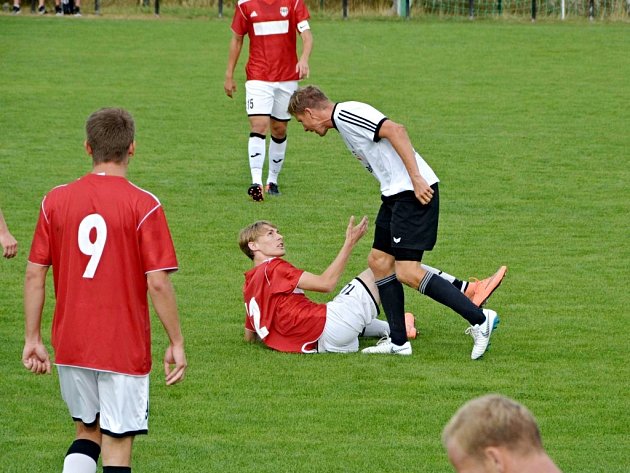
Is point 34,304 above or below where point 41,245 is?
below

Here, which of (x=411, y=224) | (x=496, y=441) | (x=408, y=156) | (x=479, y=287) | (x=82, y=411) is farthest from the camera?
(x=479, y=287)

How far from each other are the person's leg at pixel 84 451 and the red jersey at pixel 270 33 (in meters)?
8.72

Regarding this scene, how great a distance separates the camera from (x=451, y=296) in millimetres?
8500

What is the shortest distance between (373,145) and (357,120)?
0.23 meters

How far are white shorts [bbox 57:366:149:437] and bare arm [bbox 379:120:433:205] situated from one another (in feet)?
10.5

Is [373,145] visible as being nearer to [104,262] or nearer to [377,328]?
[377,328]

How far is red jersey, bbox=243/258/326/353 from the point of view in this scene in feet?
28.4

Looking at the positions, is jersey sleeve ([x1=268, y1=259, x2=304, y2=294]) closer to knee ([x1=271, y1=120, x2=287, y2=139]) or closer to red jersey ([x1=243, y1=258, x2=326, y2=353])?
red jersey ([x1=243, y1=258, x2=326, y2=353])

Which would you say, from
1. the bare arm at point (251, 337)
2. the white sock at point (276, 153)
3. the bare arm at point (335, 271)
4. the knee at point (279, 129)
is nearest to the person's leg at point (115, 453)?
the bare arm at point (335, 271)

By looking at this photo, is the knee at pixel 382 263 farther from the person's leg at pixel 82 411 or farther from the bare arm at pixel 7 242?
the person's leg at pixel 82 411

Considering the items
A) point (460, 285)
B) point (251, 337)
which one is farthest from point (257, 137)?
point (251, 337)

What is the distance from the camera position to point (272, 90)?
13.9 meters

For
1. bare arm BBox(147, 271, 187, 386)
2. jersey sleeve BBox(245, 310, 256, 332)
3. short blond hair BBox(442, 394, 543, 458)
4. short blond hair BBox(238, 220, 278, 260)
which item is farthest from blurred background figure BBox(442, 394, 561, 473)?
jersey sleeve BBox(245, 310, 256, 332)

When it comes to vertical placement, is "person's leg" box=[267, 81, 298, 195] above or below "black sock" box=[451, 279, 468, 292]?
above
